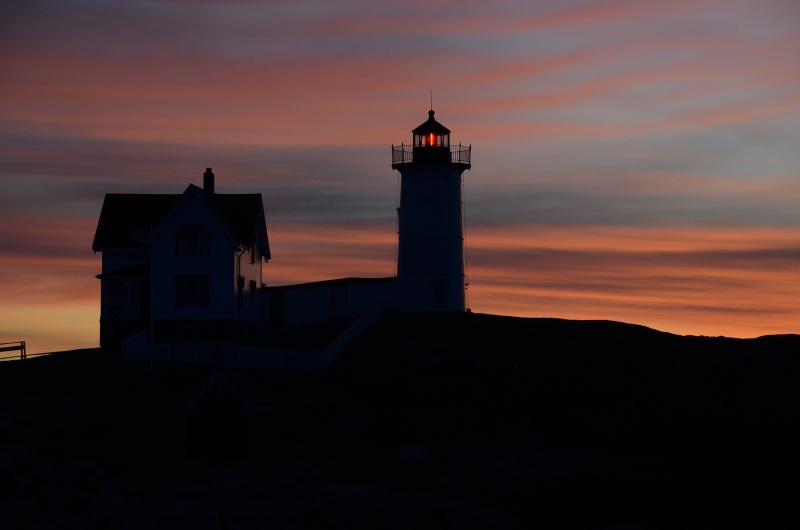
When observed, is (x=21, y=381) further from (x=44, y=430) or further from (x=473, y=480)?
(x=473, y=480)

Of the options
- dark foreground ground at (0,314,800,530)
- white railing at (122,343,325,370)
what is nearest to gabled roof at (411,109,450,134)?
dark foreground ground at (0,314,800,530)

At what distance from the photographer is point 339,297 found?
62.8m

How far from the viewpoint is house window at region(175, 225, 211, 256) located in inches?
2226

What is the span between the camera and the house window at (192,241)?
56531 mm

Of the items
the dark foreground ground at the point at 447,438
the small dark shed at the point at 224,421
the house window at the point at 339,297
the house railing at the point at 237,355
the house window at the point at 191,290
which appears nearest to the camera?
the dark foreground ground at the point at 447,438

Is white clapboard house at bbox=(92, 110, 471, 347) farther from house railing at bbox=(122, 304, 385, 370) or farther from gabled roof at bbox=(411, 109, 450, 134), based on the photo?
house railing at bbox=(122, 304, 385, 370)

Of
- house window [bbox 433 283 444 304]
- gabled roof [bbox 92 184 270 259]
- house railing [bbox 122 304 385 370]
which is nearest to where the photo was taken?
house railing [bbox 122 304 385 370]

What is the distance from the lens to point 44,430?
125ft

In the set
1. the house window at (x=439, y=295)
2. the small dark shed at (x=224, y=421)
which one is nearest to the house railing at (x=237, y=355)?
the house window at (x=439, y=295)

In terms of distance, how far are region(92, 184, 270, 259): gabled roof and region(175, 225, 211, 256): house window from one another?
1414mm

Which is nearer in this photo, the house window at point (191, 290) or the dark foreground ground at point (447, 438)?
the dark foreground ground at point (447, 438)

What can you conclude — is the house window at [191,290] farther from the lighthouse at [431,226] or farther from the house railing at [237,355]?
the lighthouse at [431,226]

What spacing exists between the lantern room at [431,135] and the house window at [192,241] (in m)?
13.1

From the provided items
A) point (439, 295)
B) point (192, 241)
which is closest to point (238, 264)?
point (192, 241)
